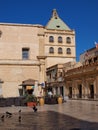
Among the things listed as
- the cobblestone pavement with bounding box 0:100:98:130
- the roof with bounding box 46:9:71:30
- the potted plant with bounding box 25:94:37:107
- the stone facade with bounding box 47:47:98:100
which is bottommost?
the cobblestone pavement with bounding box 0:100:98:130

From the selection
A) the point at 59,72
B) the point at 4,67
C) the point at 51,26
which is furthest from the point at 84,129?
the point at 51,26

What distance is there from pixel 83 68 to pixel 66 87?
8.96 m

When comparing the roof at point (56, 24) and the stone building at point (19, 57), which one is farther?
the roof at point (56, 24)

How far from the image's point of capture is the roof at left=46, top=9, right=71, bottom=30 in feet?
248

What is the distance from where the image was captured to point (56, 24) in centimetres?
7762

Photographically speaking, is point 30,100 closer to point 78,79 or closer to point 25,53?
point 25,53

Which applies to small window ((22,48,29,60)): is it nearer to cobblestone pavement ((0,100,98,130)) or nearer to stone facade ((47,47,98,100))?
stone facade ((47,47,98,100))

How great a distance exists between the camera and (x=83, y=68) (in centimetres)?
4372

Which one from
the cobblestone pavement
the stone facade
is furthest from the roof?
the cobblestone pavement

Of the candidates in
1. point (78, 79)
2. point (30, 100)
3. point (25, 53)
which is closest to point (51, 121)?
point (30, 100)

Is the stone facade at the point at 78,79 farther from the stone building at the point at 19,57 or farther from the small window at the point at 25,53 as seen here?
the small window at the point at 25,53

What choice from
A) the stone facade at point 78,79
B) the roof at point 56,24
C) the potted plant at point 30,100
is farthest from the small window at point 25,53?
the roof at point 56,24

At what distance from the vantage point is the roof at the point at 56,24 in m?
75.6

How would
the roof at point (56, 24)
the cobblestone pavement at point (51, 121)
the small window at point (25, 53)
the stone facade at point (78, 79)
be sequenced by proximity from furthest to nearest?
the roof at point (56, 24) → the stone facade at point (78, 79) → the small window at point (25, 53) → the cobblestone pavement at point (51, 121)
